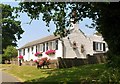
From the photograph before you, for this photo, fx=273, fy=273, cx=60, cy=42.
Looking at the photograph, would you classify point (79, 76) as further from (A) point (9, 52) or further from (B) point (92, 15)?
(A) point (9, 52)

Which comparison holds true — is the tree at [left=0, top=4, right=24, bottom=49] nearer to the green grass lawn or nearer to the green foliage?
the green foliage

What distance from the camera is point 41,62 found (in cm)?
3828

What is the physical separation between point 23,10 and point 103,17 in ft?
25.0

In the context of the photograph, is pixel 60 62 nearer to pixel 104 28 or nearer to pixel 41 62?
pixel 41 62

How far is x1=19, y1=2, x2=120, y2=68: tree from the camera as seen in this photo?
727 inches

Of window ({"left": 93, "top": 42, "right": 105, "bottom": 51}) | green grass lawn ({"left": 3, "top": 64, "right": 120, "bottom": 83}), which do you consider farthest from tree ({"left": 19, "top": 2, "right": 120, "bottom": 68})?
window ({"left": 93, "top": 42, "right": 105, "bottom": 51})

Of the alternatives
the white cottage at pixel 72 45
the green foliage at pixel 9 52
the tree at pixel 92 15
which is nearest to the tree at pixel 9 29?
the green foliage at pixel 9 52

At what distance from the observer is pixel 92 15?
25.0 meters

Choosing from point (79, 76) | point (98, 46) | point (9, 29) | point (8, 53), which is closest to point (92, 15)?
point (79, 76)

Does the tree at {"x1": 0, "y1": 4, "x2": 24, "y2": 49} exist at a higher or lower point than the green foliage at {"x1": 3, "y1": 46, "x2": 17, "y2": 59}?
higher

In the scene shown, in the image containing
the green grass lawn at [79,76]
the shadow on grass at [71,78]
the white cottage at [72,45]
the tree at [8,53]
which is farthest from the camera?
the tree at [8,53]

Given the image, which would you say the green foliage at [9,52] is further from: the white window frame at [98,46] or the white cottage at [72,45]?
the white window frame at [98,46]

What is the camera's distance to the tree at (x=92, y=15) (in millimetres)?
18453

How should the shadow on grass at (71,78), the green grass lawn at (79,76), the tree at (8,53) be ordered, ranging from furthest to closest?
1. the tree at (8,53)
2. the shadow on grass at (71,78)
3. the green grass lawn at (79,76)
